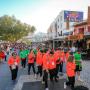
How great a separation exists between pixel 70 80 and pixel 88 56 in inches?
688

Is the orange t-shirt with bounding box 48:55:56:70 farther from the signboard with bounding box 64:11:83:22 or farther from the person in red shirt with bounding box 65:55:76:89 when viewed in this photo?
the signboard with bounding box 64:11:83:22

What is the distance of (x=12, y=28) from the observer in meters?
70.2

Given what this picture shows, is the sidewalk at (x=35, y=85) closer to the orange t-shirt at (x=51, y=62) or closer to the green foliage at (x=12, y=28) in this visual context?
the orange t-shirt at (x=51, y=62)

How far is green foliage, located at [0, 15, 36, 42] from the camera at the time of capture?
2660 inches

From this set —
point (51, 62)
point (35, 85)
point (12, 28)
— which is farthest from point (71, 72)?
point (12, 28)

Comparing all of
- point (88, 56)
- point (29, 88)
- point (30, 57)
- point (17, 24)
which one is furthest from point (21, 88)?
point (17, 24)

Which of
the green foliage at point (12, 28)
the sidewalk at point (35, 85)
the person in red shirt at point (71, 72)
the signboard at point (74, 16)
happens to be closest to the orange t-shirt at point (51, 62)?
the person in red shirt at point (71, 72)

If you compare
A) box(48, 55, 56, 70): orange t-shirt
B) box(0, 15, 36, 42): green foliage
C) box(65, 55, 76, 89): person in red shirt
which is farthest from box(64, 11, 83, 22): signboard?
box(65, 55, 76, 89): person in red shirt

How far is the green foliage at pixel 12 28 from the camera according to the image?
67.6 m

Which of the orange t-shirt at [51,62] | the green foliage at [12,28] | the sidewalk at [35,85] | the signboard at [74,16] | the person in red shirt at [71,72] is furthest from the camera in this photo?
the green foliage at [12,28]

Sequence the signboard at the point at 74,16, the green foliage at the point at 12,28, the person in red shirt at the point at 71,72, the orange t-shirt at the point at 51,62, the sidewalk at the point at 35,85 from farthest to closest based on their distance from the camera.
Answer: the green foliage at the point at 12,28 → the signboard at the point at 74,16 → the sidewalk at the point at 35,85 → the orange t-shirt at the point at 51,62 → the person in red shirt at the point at 71,72

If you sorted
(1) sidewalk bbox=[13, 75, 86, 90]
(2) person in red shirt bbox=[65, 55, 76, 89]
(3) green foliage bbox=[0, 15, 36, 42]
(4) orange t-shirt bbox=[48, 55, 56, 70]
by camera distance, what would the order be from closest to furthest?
1. (2) person in red shirt bbox=[65, 55, 76, 89]
2. (4) orange t-shirt bbox=[48, 55, 56, 70]
3. (1) sidewalk bbox=[13, 75, 86, 90]
4. (3) green foliage bbox=[0, 15, 36, 42]

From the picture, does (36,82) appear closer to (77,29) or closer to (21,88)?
(21,88)

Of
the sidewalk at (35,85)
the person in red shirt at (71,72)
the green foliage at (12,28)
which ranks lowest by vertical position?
the sidewalk at (35,85)
